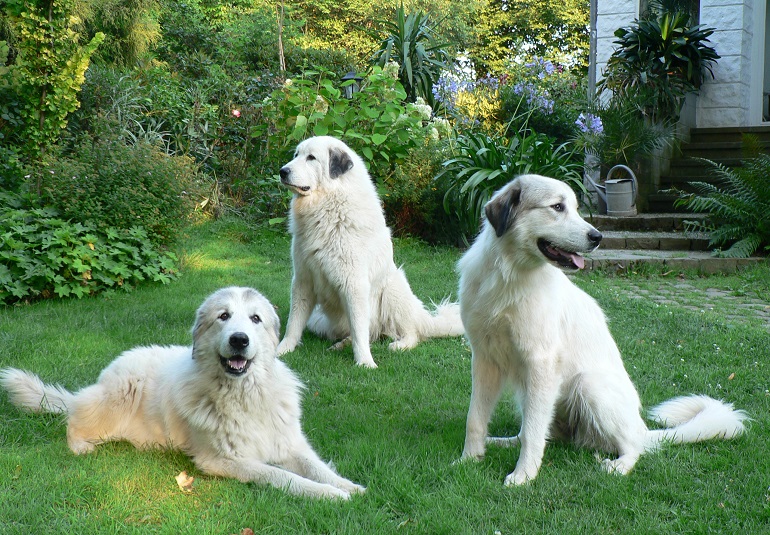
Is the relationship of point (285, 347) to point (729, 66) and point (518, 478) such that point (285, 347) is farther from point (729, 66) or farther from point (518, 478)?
point (729, 66)

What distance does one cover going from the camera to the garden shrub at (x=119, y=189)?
25.2 feet

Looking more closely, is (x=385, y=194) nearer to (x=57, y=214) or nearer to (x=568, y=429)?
(x=57, y=214)

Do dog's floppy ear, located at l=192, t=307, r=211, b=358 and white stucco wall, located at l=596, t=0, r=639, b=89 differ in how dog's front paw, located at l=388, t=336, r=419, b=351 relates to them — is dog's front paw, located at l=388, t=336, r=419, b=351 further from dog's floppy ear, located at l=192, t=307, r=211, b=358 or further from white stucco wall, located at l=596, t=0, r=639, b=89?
white stucco wall, located at l=596, t=0, r=639, b=89

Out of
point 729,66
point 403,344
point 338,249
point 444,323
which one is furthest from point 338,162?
point 729,66

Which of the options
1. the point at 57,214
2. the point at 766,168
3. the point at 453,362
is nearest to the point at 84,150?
the point at 57,214

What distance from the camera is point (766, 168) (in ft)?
31.5

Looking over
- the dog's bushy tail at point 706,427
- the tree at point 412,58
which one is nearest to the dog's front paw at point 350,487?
the dog's bushy tail at point 706,427

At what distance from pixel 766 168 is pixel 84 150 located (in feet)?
29.0

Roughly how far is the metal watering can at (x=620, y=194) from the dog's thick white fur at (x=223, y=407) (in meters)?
8.40

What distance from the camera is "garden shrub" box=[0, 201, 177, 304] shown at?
705 cm

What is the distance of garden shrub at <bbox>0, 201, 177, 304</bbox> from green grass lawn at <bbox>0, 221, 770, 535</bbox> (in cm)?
96

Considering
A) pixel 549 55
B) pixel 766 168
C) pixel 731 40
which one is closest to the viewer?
pixel 766 168

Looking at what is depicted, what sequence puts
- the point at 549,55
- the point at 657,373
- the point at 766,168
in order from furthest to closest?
the point at 549,55
the point at 766,168
the point at 657,373

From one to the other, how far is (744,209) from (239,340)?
27.5 feet
